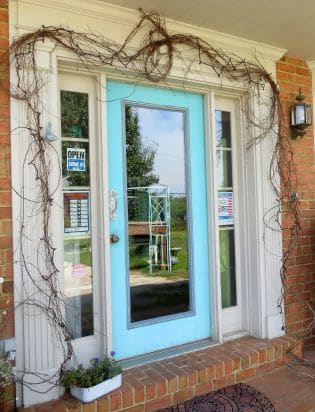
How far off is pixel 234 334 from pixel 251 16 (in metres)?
2.51

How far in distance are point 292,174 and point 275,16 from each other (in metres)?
1.32

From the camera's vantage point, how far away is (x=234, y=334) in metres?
3.25

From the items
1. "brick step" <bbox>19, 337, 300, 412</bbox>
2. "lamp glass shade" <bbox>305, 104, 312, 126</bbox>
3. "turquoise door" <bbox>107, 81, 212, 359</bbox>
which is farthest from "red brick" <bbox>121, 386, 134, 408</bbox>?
"lamp glass shade" <bbox>305, 104, 312, 126</bbox>

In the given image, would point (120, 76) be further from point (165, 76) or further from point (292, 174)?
point (292, 174)

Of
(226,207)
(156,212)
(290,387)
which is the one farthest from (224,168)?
(290,387)

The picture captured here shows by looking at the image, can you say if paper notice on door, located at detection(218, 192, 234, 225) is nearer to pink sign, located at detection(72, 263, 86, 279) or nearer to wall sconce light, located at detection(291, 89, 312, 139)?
wall sconce light, located at detection(291, 89, 312, 139)

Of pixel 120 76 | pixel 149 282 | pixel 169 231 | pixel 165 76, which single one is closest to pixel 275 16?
pixel 165 76

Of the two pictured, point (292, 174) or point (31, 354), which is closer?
point (31, 354)

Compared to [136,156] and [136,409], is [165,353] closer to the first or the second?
[136,409]

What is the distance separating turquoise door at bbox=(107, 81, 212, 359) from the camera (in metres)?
2.80

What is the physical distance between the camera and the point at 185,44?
2.88m

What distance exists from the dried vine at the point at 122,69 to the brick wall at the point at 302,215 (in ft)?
0.32

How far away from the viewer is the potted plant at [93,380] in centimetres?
228

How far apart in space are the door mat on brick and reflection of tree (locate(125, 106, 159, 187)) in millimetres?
1565
